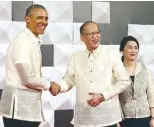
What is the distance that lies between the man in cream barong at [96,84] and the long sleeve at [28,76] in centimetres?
25

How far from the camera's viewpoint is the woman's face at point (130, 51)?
2.73 meters

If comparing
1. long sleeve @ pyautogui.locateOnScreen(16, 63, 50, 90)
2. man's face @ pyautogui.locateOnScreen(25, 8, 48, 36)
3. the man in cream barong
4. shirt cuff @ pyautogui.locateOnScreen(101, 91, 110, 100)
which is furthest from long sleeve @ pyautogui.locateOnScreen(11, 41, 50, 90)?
shirt cuff @ pyautogui.locateOnScreen(101, 91, 110, 100)

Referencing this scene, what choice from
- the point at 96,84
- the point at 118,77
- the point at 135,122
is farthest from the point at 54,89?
the point at 135,122

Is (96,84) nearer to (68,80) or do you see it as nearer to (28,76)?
(68,80)

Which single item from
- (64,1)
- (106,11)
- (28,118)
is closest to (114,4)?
(106,11)

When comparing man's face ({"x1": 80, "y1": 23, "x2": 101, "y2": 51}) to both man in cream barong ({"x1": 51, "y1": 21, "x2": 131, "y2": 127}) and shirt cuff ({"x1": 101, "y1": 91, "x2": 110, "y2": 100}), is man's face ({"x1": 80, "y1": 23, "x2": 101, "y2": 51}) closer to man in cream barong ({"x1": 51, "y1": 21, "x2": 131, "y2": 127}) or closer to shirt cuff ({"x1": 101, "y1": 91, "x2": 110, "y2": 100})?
man in cream barong ({"x1": 51, "y1": 21, "x2": 131, "y2": 127})

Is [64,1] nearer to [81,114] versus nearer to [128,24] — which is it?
[128,24]

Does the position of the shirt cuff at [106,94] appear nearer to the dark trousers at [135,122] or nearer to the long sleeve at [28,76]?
the long sleeve at [28,76]

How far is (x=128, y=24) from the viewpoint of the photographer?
3395 mm

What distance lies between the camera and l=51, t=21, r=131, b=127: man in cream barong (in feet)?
7.48

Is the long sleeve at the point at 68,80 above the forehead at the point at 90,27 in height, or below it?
below

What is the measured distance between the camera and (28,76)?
2.09 metres

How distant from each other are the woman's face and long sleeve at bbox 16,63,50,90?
863 millimetres

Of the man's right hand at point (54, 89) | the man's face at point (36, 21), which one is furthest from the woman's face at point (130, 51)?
the man's face at point (36, 21)
